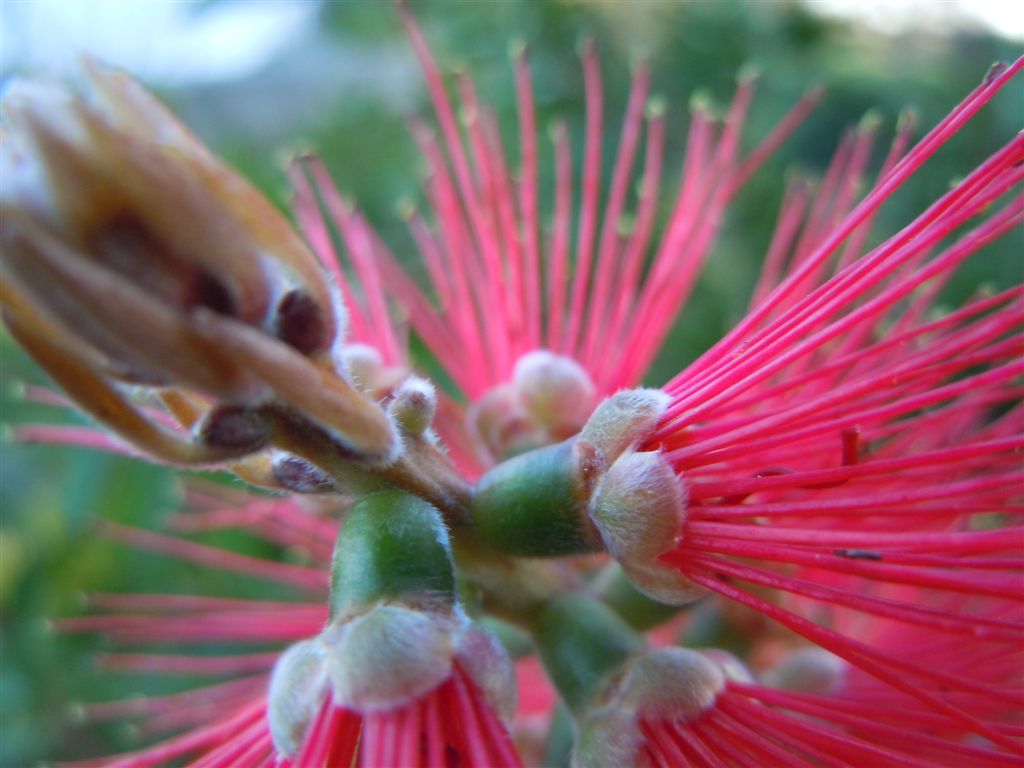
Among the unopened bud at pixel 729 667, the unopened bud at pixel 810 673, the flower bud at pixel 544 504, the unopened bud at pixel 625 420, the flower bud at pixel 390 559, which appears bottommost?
the unopened bud at pixel 729 667

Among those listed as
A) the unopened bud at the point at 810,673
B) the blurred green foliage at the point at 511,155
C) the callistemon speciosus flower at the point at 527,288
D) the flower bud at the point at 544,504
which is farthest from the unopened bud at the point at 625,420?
the blurred green foliage at the point at 511,155

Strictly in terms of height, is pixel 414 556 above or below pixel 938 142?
below

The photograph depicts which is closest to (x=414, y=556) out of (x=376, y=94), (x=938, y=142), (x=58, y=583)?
(x=938, y=142)

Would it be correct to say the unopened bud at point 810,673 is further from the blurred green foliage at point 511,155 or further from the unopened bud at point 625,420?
the blurred green foliage at point 511,155

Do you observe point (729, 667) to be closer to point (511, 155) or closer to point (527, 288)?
point (527, 288)

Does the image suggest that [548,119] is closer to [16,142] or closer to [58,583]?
[58,583]

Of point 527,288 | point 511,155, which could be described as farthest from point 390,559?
point 511,155
